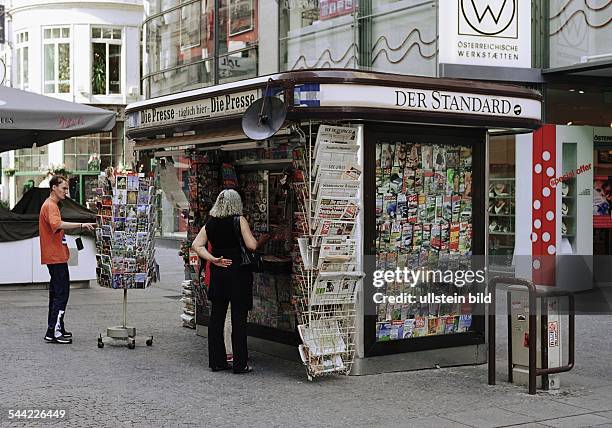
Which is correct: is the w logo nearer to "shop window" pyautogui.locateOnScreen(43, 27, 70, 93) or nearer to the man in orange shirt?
the man in orange shirt

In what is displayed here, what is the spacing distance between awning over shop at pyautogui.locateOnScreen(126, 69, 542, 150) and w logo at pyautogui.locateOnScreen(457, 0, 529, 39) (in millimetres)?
1282

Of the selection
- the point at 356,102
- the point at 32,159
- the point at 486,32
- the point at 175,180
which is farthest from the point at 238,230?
the point at 32,159

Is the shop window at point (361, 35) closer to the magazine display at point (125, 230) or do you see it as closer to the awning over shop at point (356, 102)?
the awning over shop at point (356, 102)

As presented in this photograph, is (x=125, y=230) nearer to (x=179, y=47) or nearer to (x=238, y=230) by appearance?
(x=238, y=230)

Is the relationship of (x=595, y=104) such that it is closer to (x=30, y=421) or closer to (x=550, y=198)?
(x=550, y=198)

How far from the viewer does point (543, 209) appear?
1499cm

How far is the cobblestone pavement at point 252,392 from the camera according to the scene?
6.68 metres

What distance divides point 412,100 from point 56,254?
13.3 feet

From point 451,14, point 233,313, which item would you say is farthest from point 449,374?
point 451,14

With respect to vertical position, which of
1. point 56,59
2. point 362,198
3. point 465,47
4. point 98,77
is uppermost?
point 56,59

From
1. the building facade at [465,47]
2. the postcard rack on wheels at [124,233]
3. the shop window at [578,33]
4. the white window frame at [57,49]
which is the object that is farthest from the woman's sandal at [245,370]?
the white window frame at [57,49]

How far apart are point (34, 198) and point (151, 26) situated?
32.7 feet

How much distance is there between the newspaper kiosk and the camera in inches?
306

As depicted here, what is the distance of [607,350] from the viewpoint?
10000 millimetres
